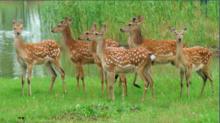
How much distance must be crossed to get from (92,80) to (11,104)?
4.11 meters

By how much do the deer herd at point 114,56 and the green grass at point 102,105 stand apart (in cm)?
32

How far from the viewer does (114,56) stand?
42.4 ft

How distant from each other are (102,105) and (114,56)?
73.3 inches

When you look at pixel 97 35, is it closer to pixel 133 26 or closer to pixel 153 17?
pixel 133 26

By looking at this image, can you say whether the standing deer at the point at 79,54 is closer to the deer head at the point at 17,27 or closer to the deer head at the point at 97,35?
the deer head at the point at 97,35

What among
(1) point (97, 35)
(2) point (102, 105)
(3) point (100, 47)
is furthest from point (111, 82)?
(2) point (102, 105)

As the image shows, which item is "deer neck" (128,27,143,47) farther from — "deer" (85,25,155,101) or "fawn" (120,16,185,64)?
"deer" (85,25,155,101)

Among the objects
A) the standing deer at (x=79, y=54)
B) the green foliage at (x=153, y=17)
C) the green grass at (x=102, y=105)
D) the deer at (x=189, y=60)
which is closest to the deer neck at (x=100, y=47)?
the green grass at (x=102, y=105)

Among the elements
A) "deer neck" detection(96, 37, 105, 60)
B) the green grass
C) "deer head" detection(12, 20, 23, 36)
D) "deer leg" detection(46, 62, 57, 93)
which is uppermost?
"deer head" detection(12, 20, 23, 36)

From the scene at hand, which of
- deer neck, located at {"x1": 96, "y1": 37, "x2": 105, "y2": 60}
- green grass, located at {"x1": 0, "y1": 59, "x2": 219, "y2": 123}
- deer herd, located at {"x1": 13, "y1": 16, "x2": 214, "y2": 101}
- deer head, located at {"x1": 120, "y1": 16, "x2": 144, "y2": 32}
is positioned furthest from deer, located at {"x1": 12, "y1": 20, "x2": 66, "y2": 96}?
deer head, located at {"x1": 120, "y1": 16, "x2": 144, "y2": 32}

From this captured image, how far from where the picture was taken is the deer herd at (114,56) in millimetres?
12945

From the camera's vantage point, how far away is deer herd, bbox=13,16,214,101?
42.5 feet

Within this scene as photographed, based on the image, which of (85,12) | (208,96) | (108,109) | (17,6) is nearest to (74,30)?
(85,12)

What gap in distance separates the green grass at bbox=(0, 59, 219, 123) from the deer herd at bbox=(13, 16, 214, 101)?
0.32m
